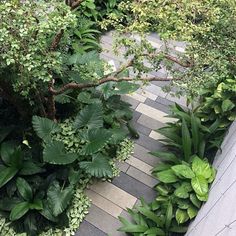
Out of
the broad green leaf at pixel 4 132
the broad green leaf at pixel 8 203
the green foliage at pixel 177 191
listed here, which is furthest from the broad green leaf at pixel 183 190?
the broad green leaf at pixel 4 132

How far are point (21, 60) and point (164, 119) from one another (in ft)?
6.81

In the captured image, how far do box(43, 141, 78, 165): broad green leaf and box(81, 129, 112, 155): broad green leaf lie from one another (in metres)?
0.12

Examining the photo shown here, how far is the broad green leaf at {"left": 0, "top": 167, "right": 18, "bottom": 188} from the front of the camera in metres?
2.52

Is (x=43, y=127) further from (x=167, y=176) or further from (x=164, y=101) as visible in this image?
(x=164, y=101)

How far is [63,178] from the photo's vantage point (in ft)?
8.88

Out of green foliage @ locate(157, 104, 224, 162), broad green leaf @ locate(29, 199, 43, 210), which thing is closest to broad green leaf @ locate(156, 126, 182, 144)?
green foliage @ locate(157, 104, 224, 162)

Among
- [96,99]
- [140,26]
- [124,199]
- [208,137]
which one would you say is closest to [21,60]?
[140,26]

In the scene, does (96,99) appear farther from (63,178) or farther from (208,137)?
(208,137)

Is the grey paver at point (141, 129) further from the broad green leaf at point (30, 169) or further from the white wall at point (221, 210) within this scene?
the broad green leaf at point (30, 169)

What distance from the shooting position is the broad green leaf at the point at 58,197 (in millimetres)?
2439

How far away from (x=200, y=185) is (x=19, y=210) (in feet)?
4.82

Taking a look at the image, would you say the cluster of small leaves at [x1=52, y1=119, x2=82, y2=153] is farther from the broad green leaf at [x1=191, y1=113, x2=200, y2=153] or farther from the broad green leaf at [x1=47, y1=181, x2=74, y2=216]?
the broad green leaf at [x1=191, y1=113, x2=200, y2=153]

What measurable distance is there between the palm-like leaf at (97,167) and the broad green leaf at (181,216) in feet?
2.08

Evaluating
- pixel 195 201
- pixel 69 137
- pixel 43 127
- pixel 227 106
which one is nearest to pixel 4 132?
pixel 43 127
